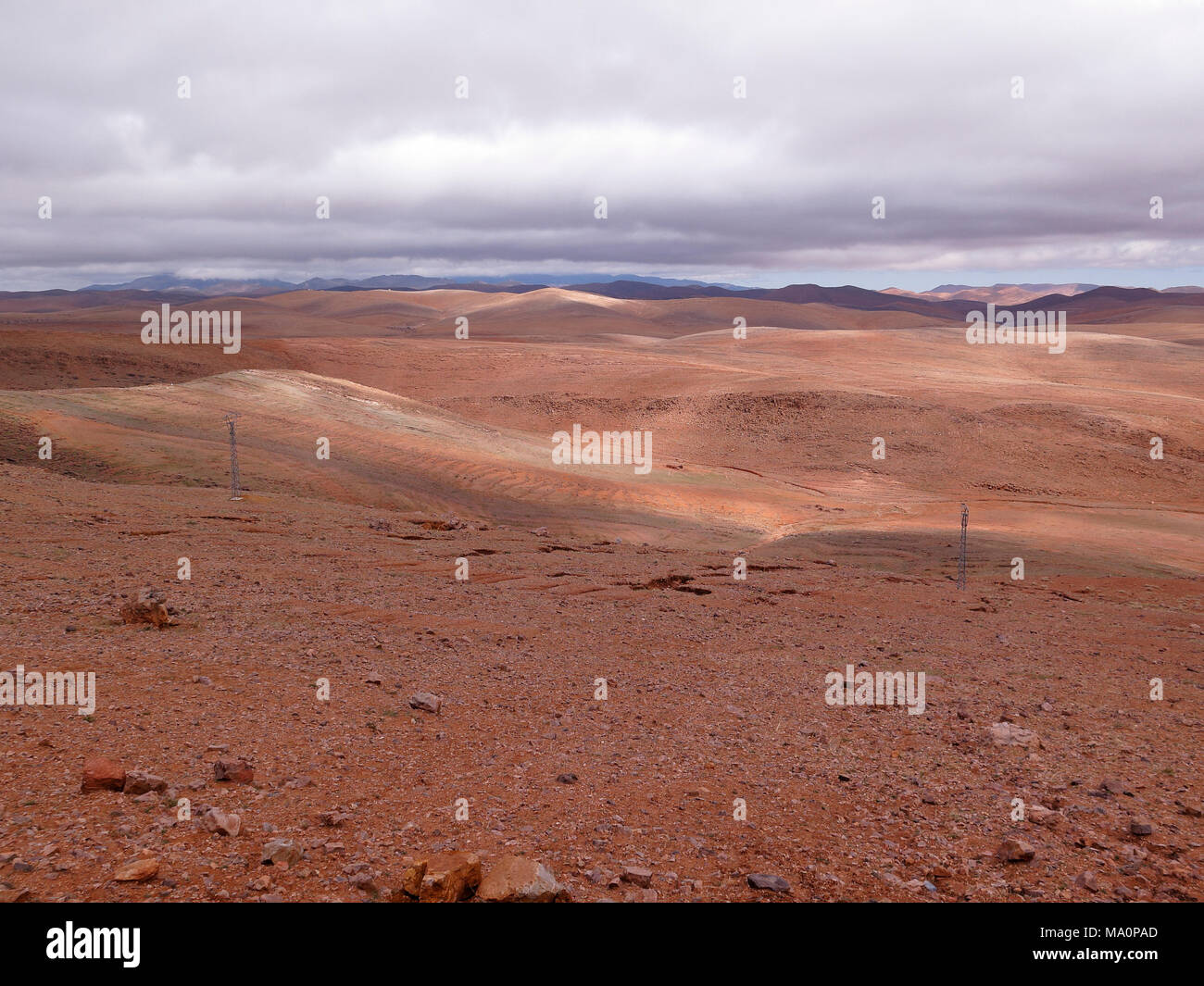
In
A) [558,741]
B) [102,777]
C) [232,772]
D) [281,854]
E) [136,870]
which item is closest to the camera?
[136,870]

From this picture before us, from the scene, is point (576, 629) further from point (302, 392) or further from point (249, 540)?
point (302, 392)

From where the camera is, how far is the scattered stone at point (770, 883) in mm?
4543

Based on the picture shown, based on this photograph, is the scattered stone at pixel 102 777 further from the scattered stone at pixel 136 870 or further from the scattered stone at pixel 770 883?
the scattered stone at pixel 770 883

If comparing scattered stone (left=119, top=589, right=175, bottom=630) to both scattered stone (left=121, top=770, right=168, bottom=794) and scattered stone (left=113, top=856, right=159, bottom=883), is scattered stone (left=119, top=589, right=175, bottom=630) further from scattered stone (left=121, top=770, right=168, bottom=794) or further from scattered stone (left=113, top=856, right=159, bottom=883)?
scattered stone (left=113, top=856, right=159, bottom=883)

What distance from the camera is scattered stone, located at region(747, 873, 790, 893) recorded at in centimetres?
454

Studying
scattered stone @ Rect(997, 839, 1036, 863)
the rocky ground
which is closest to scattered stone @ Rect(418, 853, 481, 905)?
the rocky ground

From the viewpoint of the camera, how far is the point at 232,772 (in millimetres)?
5316

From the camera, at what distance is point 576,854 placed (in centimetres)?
482

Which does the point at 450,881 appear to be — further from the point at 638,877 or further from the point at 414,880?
the point at 638,877

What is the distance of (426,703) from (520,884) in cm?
298

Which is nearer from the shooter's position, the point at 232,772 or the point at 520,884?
the point at 520,884

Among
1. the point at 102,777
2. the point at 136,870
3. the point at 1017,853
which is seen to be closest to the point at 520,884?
the point at 136,870

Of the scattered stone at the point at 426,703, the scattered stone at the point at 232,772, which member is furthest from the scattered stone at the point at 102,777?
the scattered stone at the point at 426,703

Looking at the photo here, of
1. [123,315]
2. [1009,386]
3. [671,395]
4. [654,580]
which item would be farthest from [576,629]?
[123,315]
